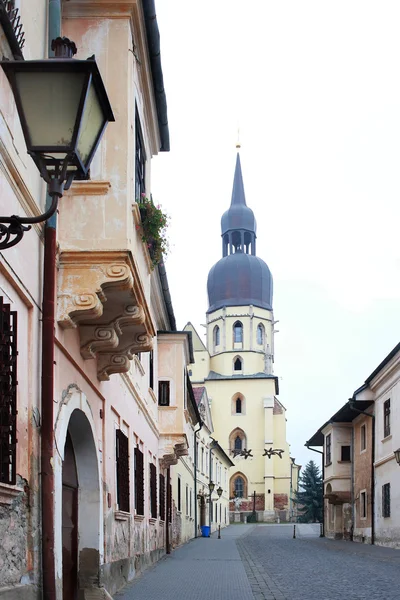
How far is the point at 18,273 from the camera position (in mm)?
6922

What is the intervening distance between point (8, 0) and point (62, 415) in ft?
12.8

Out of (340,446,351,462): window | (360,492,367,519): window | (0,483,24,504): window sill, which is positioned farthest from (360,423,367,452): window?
(0,483,24,504): window sill

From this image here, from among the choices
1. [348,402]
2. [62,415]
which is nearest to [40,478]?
[62,415]

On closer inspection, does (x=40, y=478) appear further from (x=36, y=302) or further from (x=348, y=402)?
(x=348, y=402)

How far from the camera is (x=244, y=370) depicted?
97312 mm

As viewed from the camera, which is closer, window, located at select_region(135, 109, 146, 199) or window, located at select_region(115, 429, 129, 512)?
window, located at select_region(135, 109, 146, 199)

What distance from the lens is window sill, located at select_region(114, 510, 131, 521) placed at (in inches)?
517

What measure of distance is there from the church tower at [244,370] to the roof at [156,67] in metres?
81.4

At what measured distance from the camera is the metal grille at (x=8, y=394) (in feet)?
20.8

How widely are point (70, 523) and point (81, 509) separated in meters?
0.33

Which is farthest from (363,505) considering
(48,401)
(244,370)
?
(244,370)

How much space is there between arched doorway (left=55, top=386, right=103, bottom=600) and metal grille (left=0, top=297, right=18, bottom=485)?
3418 mm

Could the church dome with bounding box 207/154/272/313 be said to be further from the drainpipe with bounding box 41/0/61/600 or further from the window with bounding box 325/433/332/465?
the drainpipe with bounding box 41/0/61/600

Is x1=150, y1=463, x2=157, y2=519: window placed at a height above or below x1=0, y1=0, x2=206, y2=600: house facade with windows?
below
